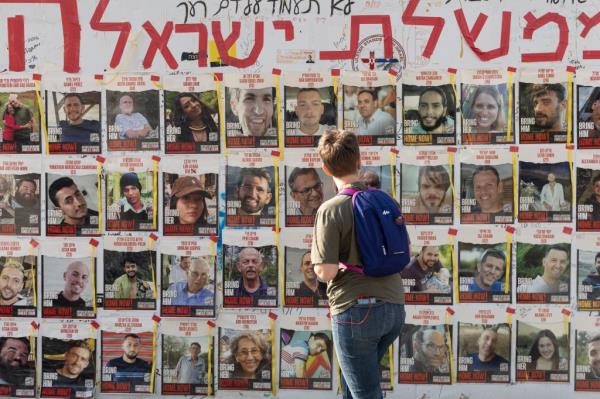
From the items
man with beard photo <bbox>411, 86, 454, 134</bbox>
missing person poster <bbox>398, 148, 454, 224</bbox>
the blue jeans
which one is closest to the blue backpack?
the blue jeans

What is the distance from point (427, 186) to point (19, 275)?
114 inches

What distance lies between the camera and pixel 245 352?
514 centimetres

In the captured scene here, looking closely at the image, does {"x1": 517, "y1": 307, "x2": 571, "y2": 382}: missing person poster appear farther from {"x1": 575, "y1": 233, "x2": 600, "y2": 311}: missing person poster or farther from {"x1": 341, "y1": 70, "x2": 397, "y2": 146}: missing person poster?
{"x1": 341, "y1": 70, "x2": 397, "y2": 146}: missing person poster

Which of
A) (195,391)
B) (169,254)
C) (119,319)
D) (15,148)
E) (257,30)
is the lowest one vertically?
(195,391)

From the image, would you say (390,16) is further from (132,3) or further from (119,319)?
(119,319)

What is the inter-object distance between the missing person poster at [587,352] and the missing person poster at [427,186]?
111 centimetres

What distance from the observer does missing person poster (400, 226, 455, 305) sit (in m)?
5.04

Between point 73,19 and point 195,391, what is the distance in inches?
107

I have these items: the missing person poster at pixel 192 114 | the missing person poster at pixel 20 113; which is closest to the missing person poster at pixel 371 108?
the missing person poster at pixel 192 114

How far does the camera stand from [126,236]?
5.19m

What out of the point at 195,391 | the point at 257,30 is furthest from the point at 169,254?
the point at 257,30

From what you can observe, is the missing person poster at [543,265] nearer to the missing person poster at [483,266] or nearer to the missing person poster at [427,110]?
the missing person poster at [483,266]

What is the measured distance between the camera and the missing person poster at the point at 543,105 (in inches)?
196

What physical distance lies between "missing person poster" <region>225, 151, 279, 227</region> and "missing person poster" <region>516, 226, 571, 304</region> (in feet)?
5.54
